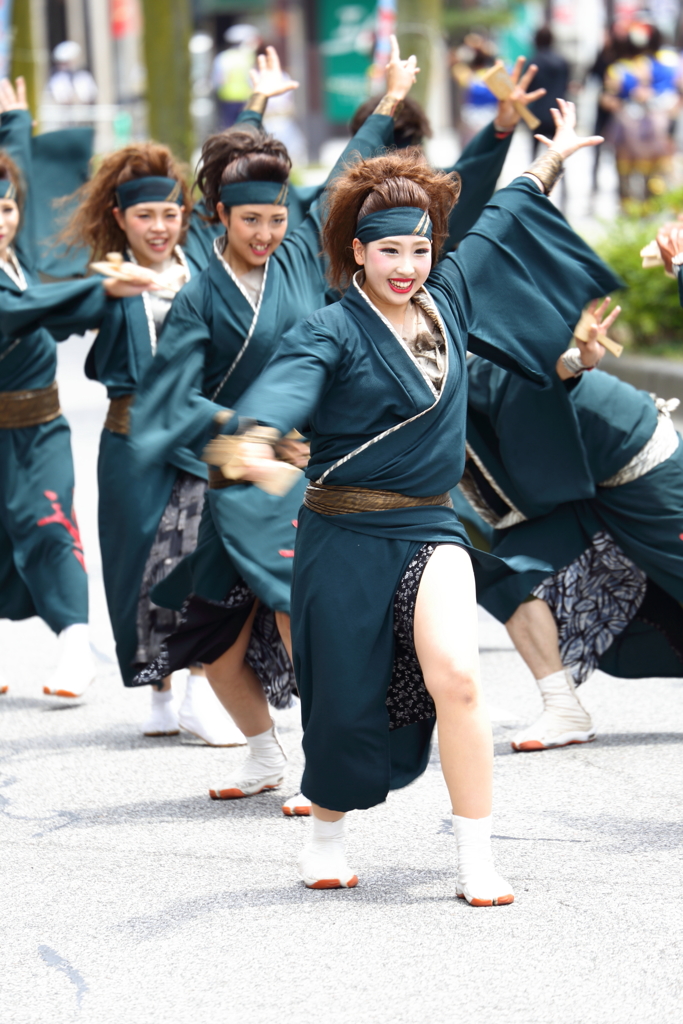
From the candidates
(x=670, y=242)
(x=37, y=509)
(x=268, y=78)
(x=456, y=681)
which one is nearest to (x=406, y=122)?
(x=268, y=78)

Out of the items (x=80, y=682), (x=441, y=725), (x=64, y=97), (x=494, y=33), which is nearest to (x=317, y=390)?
(x=441, y=725)

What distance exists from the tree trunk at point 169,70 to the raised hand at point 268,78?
840 cm

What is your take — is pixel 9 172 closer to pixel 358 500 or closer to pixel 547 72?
pixel 358 500

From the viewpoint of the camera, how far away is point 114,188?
192 inches

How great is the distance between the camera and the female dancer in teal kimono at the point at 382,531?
3.33 metres

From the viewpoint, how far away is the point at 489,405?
4605 millimetres

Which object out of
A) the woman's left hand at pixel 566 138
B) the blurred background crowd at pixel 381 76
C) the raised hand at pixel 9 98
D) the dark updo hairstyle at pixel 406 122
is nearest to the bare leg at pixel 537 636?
the woman's left hand at pixel 566 138

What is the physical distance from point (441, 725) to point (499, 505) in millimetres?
1576

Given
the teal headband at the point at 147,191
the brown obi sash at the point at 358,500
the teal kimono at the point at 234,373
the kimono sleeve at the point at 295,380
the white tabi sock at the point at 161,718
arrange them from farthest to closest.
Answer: the white tabi sock at the point at 161,718 < the teal headband at the point at 147,191 < the teal kimono at the point at 234,373 < the brown obi sash at the point at 358,500 < the kimono sleeve at the point at 295,380

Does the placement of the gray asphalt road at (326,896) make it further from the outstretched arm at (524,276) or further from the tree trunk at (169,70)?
the tree trunk at (169,70)

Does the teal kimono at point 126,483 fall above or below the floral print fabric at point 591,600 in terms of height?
above

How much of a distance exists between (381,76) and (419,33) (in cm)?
686

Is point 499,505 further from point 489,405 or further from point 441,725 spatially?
point 441,725


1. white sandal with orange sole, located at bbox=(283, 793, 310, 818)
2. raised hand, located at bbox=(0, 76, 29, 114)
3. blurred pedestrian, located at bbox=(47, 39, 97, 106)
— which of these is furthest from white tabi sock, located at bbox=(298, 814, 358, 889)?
blurred pedestrian, located at bbox=(47, 39, 97, 106)
